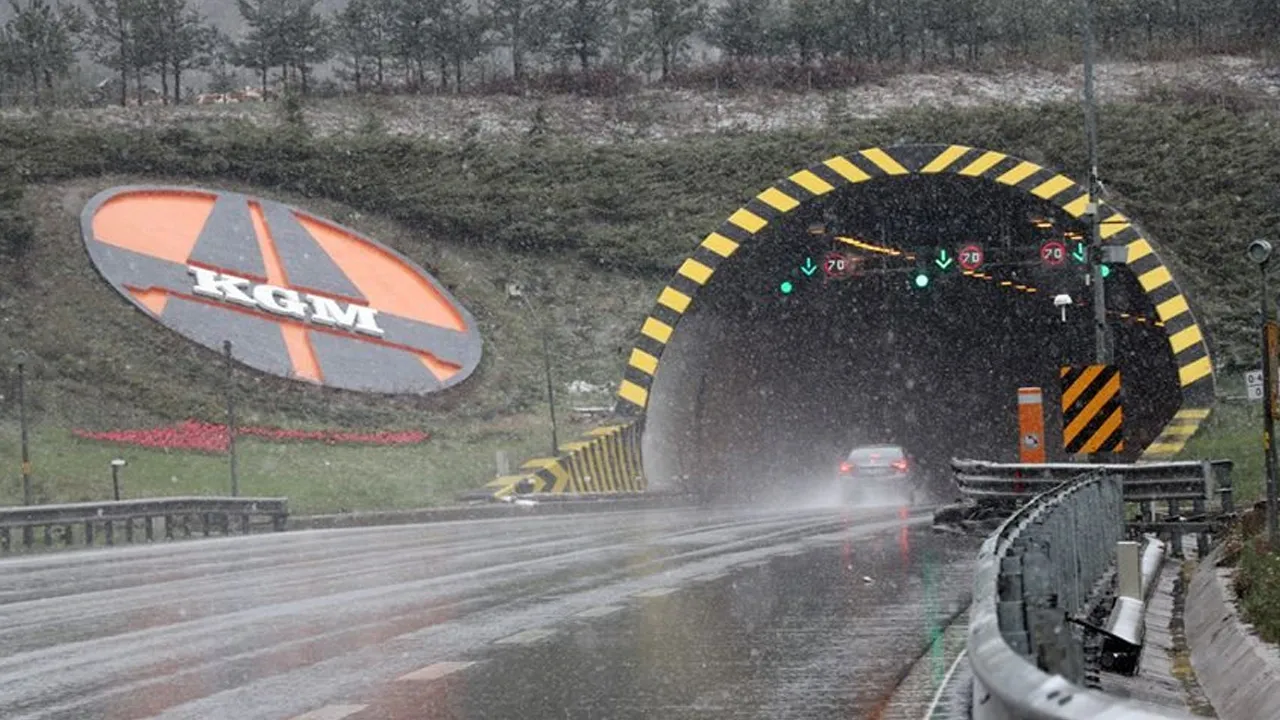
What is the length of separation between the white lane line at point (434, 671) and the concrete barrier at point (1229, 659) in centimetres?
427

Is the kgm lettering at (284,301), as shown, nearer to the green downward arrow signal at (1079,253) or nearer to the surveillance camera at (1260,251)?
the green downward arrow signal at (1079,253)

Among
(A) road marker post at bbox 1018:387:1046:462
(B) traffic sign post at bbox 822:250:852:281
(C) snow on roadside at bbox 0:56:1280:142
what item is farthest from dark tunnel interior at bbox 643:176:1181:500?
(C) snow on roadside at bbox 0:56:1280:142

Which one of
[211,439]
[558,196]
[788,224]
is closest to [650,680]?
[788,224]

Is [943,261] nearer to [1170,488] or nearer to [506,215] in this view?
[1170,488]

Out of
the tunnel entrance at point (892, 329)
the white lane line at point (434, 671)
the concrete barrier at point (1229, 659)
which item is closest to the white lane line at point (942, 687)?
the concrete barrier at point (1229, 659)

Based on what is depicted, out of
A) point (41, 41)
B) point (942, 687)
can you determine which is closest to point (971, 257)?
point (942, 687)

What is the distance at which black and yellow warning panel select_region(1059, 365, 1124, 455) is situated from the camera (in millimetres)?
26375

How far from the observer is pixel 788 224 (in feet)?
152

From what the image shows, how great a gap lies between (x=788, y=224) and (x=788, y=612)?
31.4 metres

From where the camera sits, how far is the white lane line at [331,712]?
9688mm

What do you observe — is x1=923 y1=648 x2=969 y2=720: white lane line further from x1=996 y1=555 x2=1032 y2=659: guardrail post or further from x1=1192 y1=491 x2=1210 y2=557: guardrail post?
x1=1192 y1=491 x2=1210 y2=557: guardrail post

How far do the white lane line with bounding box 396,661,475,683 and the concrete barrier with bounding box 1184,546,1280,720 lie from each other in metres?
4.27

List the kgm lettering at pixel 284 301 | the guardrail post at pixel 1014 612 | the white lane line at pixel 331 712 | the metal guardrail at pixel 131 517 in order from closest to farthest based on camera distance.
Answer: the guardrail post at pixel 1014 612
the white lane line at pixel 331 712
the metal guardrail at pixel 131 517
the kgm lettering at pixel 284 301

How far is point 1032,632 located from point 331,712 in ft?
15.2
